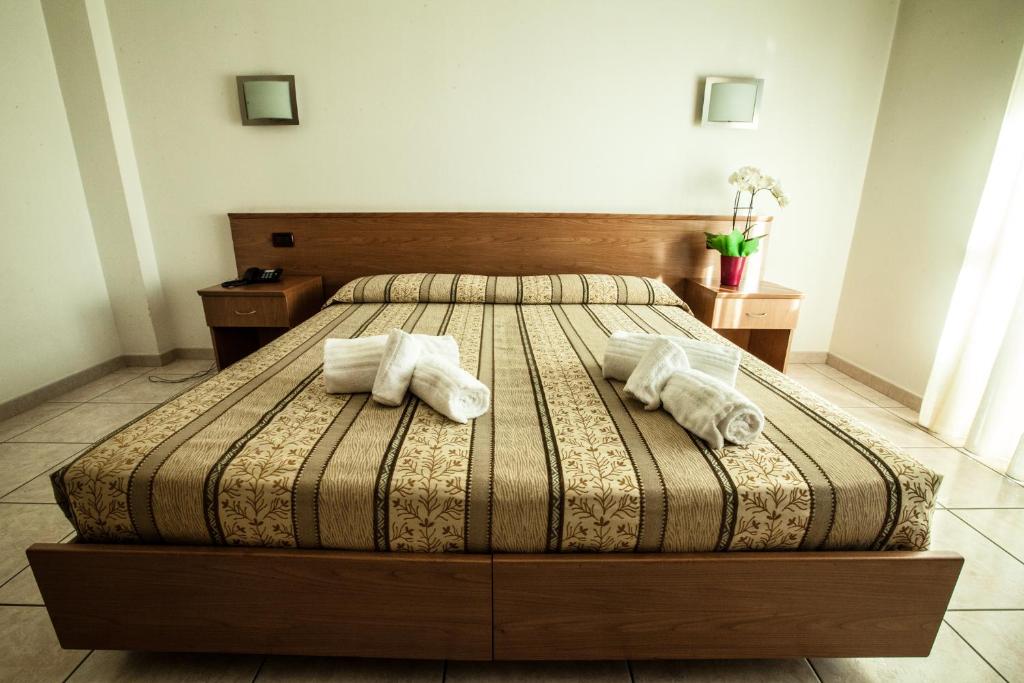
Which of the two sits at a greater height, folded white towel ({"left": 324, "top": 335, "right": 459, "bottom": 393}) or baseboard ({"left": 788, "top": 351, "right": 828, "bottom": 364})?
folded white towel ({"left": 324, "top": 335, "right": 459, "bottom": 393})

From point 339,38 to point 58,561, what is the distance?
262 cm

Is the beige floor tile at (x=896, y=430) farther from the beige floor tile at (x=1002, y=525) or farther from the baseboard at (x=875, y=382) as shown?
the beige floor tile at (x=1002, y=525)

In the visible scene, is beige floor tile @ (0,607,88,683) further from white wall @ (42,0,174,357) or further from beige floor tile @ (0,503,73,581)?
white wall @ (42,0,174,357)

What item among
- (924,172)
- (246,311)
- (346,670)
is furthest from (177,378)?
(924,172)

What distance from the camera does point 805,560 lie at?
2.98 feet

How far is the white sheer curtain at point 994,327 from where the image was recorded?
6.06 ft

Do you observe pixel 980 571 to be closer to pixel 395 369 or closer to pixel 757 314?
pixel 757 314

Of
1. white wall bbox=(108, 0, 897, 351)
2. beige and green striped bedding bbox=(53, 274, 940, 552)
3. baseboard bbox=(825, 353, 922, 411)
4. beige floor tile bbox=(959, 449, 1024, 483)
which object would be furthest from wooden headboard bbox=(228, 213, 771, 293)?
beige and green striped bedding bbox=(53, 274, 940, 552)

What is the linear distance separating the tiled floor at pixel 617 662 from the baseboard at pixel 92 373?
0.46 meters

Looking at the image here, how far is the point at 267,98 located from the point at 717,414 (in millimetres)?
2778

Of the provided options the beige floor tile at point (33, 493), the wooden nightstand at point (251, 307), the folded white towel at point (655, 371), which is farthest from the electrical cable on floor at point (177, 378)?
the folded white towel at point (655, 371)

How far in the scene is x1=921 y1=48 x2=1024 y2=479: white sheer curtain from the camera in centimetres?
185

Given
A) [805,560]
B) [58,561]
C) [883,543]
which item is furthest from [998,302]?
[58,561]

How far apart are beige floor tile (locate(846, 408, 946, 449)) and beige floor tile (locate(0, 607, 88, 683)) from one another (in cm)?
268
